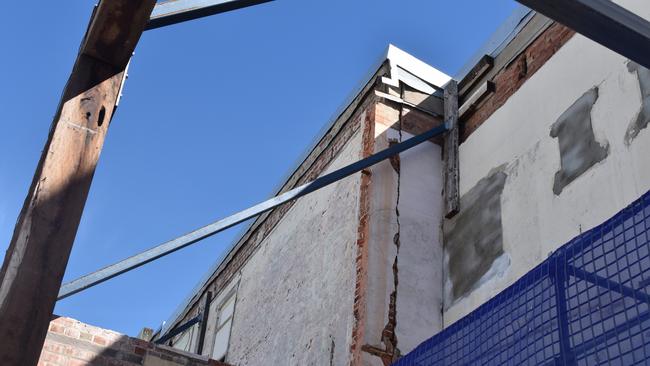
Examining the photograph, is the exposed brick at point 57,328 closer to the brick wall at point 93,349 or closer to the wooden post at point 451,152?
the brick wall at point 93,349

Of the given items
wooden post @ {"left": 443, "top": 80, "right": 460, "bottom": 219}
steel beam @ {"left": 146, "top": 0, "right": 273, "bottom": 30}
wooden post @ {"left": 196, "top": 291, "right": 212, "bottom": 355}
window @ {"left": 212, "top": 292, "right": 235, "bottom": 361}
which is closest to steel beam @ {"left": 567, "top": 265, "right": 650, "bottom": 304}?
steel beam @ {"left": 146, "top": 0, "right": 273, "bottom": 30}

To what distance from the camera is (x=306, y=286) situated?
9859 mm

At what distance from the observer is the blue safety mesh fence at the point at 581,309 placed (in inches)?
129

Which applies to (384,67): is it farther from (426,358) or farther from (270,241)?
(426,358)

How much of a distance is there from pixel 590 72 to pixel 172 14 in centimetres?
479

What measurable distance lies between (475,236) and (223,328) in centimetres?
601

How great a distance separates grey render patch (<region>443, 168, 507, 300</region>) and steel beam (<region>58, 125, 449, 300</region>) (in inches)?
40.6

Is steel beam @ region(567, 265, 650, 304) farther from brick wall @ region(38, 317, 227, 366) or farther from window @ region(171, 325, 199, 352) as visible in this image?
window @ region(171, 325, 199, 352)

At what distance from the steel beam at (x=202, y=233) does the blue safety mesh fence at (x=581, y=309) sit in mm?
3631

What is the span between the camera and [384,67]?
32.2 feet

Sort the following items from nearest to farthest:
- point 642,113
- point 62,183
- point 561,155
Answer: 1. point 62,183
2. point 642,113
3. point 561,155

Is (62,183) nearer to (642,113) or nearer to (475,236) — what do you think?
(642,113)

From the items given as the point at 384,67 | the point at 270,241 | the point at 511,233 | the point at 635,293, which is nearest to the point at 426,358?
Answer: the point at 635,293

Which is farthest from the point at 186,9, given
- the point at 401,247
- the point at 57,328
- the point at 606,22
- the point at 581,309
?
the point at 401,247
